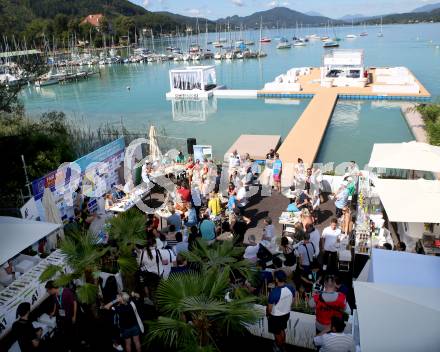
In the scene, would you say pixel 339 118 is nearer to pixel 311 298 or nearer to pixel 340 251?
pixel 340 251

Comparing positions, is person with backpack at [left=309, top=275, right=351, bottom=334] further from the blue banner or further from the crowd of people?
the blue banner

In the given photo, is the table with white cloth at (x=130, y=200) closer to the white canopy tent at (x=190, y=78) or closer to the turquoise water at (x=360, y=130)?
the turquoise water at (x=360, y=130)

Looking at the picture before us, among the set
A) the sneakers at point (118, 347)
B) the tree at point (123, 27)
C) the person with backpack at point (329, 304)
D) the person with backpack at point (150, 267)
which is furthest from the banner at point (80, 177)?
the tree at point (123, 27)

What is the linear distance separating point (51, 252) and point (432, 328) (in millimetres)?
6781

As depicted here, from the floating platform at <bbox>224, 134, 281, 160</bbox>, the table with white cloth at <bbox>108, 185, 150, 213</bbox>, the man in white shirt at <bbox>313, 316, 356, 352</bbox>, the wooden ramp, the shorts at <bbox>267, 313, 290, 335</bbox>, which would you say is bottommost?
the wooden ramp

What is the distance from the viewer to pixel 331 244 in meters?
7.35

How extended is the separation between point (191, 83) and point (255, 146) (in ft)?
67.9

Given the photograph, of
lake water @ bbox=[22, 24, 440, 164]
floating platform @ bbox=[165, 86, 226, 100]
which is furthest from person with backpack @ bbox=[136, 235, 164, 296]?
floating platform @ bbox=[165, 86, 226, 100]

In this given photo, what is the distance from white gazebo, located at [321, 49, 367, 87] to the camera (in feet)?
109

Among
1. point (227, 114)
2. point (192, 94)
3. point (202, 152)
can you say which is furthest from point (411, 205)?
point (192, 94)

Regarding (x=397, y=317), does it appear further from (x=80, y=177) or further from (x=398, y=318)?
(x=80, y=177)

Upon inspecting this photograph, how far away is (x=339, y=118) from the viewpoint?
79.2 feet

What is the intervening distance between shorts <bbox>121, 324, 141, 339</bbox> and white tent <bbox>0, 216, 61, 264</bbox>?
2.60 metres

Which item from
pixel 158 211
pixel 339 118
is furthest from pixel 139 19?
pixel 158 211
